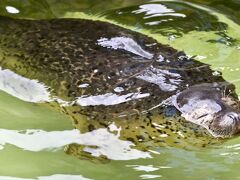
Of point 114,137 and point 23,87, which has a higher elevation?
point 23,87

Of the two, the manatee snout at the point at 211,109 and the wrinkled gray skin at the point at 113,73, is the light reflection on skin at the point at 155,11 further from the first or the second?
the manatee snout at the point at 211,109

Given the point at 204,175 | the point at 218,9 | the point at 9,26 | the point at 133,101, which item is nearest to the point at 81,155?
the point at 133,101

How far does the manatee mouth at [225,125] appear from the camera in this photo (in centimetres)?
361

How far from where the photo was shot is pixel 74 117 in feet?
13.6

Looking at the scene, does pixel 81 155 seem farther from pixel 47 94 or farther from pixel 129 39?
pixel 129 39

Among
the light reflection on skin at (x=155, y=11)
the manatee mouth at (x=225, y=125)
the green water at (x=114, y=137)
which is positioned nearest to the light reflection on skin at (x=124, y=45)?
the green water at (x=114, y=137)

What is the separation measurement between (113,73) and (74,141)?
2.09 feet

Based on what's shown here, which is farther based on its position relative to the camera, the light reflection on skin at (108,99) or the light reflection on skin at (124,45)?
the light reflection on skin at (124,45)

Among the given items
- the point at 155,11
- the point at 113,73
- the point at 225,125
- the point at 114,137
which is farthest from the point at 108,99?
the point at 155,11

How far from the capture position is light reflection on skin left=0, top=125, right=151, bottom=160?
384cm

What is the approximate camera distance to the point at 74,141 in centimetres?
397

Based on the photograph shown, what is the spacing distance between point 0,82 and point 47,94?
0.50 meters

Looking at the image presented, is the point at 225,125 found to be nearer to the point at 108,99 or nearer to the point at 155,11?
the point at 108,99

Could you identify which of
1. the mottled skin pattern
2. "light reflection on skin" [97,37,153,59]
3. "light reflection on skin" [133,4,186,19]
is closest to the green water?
"light reflection on skin" [133,4,186,19]
